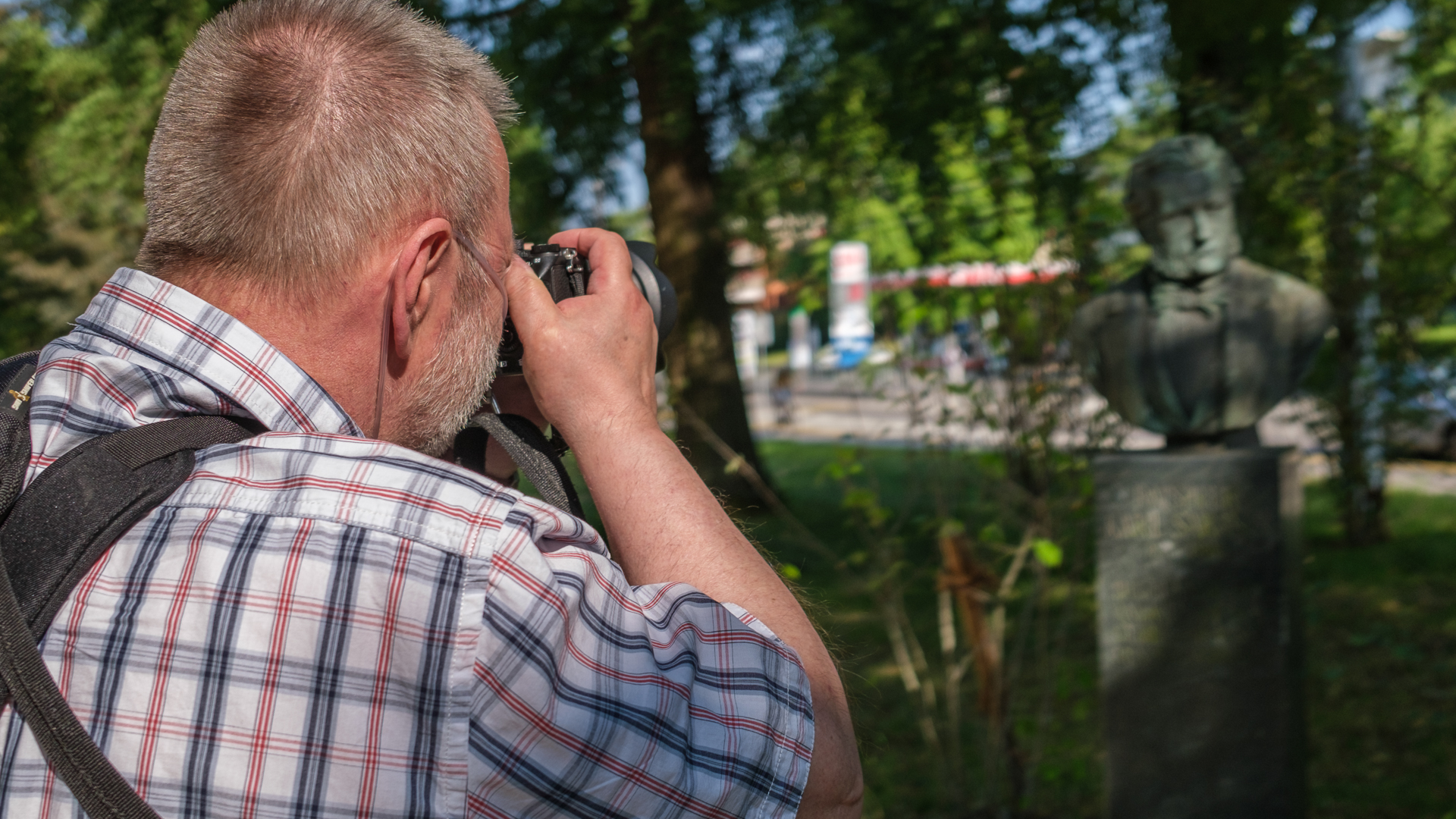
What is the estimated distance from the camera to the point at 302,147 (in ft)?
3.20

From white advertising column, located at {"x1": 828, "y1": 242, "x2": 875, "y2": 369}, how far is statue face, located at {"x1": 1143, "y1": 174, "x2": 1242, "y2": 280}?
1.42m

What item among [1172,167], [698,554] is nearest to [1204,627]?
[1172,167]

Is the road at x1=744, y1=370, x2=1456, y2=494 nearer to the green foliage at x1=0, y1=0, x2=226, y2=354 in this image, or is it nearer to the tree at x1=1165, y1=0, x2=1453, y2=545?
the tree at x1=1165, y1=0, x2=1453, y2=545

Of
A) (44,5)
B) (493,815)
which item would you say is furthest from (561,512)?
(44,5)

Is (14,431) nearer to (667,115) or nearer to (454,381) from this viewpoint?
(454,381)

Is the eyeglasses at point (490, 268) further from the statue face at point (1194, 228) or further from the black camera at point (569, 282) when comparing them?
the statue face at point (1194, 228)

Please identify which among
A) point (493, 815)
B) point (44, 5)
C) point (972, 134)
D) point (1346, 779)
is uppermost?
point (44, 5)

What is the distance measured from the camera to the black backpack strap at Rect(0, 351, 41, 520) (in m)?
0.80

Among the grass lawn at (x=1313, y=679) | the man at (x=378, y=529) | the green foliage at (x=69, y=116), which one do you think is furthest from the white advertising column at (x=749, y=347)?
the man at (x=378, y=529)

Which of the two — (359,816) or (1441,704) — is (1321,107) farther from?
(359,816)

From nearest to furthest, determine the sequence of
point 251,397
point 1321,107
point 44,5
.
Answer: point 251,397 → point 1321,107 → point 44,5

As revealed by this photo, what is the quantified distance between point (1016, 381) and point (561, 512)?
3.97m

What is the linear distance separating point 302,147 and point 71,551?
1.31 feet

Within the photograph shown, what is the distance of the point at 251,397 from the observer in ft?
3.10
